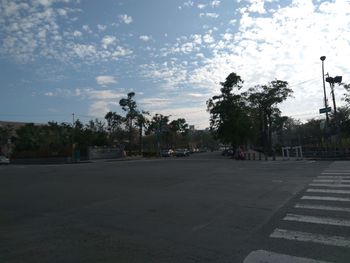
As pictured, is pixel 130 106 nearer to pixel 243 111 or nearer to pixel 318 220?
pixel 243 111

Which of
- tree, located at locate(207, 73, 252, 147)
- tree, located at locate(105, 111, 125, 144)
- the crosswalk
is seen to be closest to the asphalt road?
the crosswalk

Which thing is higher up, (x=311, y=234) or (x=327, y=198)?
(x=327, y=198)

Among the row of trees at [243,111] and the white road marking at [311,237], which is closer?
the white road marking at [311,237]

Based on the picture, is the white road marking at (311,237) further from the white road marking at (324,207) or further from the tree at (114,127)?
the tree at (114,127)

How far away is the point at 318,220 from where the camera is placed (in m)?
8.69

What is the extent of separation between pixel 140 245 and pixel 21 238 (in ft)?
8.69

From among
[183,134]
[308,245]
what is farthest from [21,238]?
[183,134]

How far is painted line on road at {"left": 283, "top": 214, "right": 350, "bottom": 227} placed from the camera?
8.32m

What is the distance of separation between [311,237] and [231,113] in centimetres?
6324

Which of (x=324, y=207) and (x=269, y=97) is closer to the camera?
(x=324, y=207)

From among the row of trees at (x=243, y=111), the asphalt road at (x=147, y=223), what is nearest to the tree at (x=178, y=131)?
the row of trees at (x=243, y=111)

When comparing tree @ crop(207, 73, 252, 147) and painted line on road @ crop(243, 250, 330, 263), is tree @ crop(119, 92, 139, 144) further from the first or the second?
painted line on road @ crop(243, 250, 330, 263)

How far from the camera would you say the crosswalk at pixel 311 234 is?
6.14 meters

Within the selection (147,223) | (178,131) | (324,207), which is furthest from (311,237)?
(178,131)
